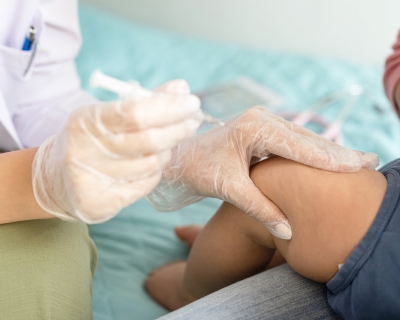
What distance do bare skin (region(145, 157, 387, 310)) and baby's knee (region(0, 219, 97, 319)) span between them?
0.23 m

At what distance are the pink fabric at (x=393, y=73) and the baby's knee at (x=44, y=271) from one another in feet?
2.76

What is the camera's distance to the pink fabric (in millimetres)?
1043

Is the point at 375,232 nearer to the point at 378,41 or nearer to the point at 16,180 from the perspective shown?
the point at 16,180

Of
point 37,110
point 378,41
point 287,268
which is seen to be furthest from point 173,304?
point 378,41

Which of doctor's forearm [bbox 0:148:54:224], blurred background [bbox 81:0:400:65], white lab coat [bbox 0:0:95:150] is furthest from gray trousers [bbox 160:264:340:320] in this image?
blurred background [bbox 81:0:400:65]

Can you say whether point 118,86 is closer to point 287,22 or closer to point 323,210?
point 323,210

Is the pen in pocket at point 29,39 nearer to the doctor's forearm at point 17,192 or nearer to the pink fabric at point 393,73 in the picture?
the doctor's forearm at point 17,192

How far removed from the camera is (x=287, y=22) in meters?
1.87

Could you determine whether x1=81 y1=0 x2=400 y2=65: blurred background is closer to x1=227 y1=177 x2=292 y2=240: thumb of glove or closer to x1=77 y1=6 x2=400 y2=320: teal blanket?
x1=77 y1=6 x2=400 y2=320: teal blanket

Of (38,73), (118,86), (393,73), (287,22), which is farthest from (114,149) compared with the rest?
(287,22)

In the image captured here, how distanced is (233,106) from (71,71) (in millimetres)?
577

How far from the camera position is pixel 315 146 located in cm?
61

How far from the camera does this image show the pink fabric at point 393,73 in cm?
104

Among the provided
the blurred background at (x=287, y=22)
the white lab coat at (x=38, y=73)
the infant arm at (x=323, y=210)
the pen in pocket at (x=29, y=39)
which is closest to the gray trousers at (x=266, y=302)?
the infant arm at (x=323, y=210)
